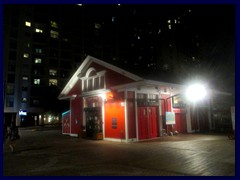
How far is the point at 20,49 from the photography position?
51.1 m

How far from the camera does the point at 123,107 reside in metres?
14.8

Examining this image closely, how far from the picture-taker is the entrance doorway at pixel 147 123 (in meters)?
15.2

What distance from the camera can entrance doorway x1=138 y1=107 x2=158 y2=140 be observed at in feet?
49.9

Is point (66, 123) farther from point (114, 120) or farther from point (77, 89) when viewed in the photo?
point (114, 120)

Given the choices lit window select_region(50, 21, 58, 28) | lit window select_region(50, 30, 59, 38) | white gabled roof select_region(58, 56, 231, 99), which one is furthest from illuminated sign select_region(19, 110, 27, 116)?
white gabled roof select_region(58, 56, 231, 99)

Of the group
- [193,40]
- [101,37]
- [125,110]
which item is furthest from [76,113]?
[193,40]

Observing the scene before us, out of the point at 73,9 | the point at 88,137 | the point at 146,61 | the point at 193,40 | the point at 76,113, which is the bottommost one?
the point at 88,137

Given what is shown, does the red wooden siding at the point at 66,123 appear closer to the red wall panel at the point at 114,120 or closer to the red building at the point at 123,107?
the red building at the point at 123,107

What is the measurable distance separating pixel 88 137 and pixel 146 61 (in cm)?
5033

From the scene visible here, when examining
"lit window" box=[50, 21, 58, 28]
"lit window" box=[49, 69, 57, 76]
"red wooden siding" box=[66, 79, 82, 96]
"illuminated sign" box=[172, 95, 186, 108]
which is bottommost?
"illuminated sign" box=[172, 95, 186, 108]

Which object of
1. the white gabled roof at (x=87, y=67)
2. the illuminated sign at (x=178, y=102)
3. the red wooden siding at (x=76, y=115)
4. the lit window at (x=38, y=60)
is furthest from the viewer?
the lit window at (x=38, y=60)

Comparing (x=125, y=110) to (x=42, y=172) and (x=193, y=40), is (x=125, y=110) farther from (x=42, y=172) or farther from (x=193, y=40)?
(x=193, y=40)

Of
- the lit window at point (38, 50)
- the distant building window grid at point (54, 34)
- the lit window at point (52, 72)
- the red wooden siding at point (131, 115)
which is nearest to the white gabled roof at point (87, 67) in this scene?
the red wooden siding at point (131, 115)

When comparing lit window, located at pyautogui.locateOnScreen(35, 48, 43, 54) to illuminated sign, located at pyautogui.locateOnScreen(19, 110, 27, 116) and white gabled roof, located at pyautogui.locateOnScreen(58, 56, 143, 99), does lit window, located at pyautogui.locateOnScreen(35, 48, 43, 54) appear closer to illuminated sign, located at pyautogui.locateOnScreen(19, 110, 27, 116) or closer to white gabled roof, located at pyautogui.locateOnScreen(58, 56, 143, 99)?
illuminated sign, located at pyautogui.locateOnScreen(19, 110, 27, 116)
